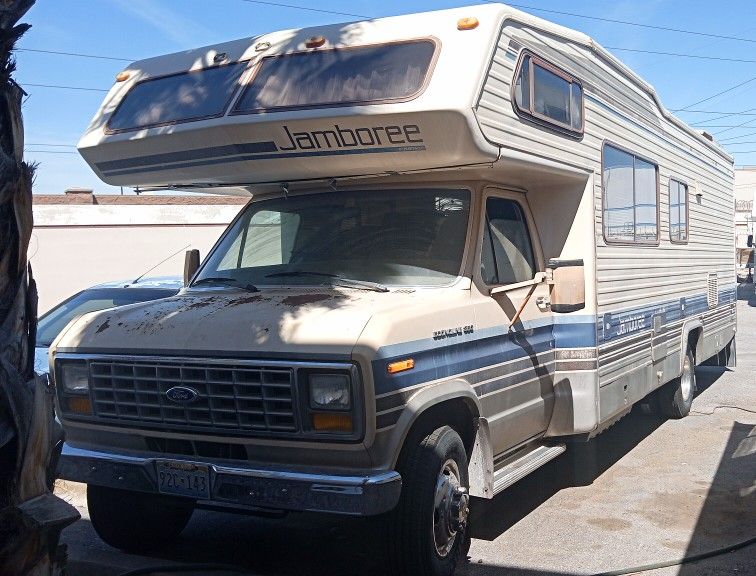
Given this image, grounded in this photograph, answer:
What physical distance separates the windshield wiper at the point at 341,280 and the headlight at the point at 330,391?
36.3 inches

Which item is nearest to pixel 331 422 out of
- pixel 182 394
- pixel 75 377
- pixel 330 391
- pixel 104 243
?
pixel 330 391

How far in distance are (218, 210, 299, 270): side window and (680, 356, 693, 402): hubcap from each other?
18.4 feet

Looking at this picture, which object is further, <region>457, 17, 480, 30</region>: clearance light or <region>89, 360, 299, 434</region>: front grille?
<region>457, 17, 480, 30</region>: clearance light

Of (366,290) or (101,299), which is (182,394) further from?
(101,299)

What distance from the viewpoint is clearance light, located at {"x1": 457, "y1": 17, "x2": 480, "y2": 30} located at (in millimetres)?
5391

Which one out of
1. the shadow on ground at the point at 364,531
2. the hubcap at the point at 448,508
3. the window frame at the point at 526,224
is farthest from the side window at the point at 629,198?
the hubcap at the point at 448,508

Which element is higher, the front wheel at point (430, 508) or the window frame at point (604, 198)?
the window frame at point (604, 198)

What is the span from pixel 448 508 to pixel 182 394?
61.0 inches

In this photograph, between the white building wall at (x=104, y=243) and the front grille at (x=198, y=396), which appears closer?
the front grille at (x=198, y=396)

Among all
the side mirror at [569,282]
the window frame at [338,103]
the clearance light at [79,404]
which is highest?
the window frame at [338,103]

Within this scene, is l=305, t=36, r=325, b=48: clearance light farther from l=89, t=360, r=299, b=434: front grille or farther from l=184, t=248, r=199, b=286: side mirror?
l=89, t=360, r=299, b=434: front grille

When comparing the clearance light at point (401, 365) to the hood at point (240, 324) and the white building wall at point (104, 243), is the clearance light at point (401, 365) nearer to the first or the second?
the hood at point (240, 324)

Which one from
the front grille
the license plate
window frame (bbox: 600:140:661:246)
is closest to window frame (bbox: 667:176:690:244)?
window frame (bbox: 600:140:661:246)

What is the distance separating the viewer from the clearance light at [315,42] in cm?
572
